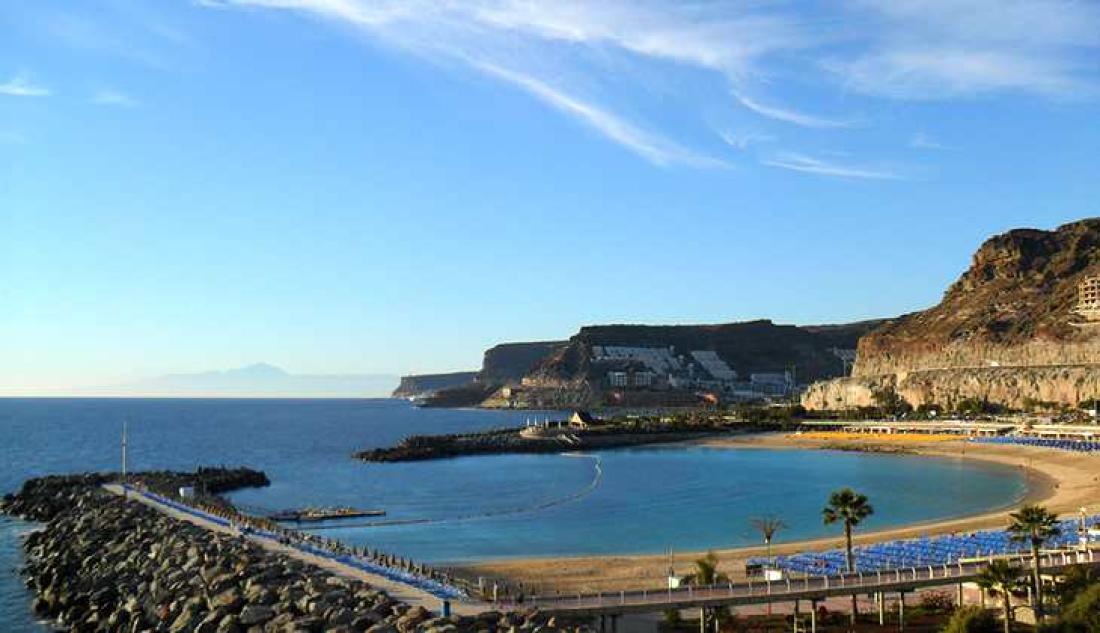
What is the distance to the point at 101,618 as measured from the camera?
118 feet

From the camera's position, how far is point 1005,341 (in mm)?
161625

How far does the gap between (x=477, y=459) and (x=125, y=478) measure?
5556 centimetres

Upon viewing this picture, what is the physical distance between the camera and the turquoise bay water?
55344 millimetres

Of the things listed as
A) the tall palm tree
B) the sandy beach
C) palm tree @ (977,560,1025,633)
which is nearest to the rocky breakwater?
the sandy beach

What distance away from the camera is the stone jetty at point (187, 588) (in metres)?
26.5

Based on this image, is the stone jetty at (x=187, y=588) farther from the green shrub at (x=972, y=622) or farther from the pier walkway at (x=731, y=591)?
the green shrub at (x=972, y=622)

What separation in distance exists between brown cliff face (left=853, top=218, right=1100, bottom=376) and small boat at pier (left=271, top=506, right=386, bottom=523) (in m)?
119

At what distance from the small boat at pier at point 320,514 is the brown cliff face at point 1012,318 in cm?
11870

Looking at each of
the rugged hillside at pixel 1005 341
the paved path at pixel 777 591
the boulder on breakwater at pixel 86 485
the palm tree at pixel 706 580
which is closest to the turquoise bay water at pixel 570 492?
the boulder on breakwater at pixel 86 485

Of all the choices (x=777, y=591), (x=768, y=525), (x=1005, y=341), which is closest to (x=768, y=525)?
(x=768, y=525)

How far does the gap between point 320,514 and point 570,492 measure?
23693 mm

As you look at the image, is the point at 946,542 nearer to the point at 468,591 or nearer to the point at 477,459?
the point at 468,591

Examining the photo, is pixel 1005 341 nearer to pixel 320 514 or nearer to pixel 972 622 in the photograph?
pixel 320 514

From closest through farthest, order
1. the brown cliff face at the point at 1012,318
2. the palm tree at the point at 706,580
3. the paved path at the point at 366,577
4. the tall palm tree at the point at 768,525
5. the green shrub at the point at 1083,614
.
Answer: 1. the green shrub at the point at 1083,614
2. the paved path at the point at 366,577
3. the palm tree at the point at 706,580
4. the tall palm tree at the point at 768,525
5. the brown cliff face at the point at 1012,318
